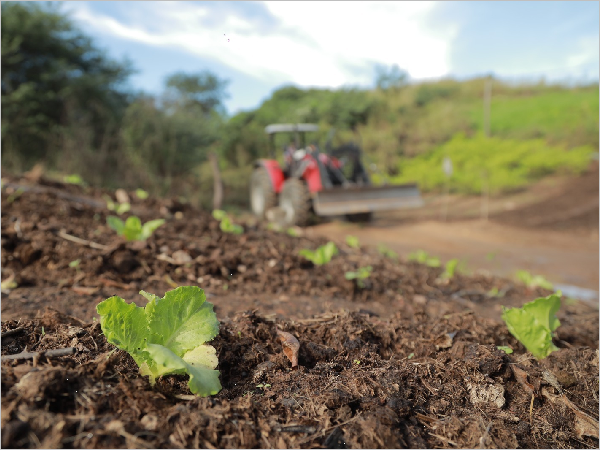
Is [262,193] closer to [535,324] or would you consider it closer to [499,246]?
[499,246]

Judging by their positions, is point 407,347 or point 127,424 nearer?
point 127,424

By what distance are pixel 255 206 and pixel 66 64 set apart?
5893 millimetres

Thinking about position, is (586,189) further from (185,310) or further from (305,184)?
(185,310)

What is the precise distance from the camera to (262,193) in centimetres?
1091

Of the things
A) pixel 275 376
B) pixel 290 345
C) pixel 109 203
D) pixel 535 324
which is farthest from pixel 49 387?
pixel 109 203

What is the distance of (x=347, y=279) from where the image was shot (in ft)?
9.93

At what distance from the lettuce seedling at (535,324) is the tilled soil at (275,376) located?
6 cm

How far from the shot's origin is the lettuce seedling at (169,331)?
1.25m

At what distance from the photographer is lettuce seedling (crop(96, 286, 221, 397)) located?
49.0 inches

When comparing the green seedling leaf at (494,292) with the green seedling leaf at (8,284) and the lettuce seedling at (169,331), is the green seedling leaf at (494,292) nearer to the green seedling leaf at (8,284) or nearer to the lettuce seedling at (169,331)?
the lettuce seedling at (169,331)

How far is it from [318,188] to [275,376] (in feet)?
26.0

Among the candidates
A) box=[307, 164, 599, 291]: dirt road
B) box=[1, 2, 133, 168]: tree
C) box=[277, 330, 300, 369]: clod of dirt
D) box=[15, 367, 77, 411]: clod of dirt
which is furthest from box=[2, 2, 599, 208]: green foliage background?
box=[15, 367, 77, 411]: clod of dirt

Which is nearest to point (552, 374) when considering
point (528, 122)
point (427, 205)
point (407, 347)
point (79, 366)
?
point (407, 347)

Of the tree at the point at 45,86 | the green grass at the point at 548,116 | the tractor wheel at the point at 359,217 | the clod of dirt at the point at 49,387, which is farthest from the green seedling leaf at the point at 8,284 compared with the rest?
the green grass at the point at 548,116
